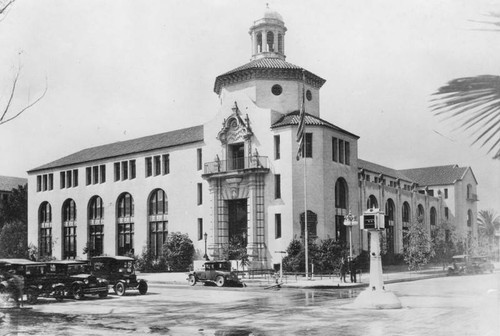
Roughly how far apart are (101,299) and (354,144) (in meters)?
31.0

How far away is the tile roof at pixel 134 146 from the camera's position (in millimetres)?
55691

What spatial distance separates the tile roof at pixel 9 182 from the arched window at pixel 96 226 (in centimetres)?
2109

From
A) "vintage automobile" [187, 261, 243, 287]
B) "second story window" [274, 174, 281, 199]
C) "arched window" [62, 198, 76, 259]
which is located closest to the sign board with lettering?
"vintage automobile" [187, 261, 243, 287]

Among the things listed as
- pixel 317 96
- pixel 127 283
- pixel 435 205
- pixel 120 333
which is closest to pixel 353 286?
pixel 127 283

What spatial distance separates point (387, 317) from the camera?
1603cm

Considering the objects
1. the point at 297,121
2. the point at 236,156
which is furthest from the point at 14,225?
the point at 297,121

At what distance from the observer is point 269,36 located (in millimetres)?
52188

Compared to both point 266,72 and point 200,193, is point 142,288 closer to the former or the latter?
point 200,193

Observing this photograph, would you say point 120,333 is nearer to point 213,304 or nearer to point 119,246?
point 213,304

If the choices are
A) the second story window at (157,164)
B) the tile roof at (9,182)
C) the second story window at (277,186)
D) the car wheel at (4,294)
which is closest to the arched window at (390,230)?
the second story window at (277,186)

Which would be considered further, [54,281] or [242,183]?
[242,183]

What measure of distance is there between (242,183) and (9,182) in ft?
154

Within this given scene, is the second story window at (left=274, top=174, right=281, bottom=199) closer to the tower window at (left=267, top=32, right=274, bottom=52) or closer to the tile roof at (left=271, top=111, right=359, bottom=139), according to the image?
the tile roof at (left=271, top=111, right=359, bottom=139)

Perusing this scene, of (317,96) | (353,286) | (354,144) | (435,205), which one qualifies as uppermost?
(317,96)
